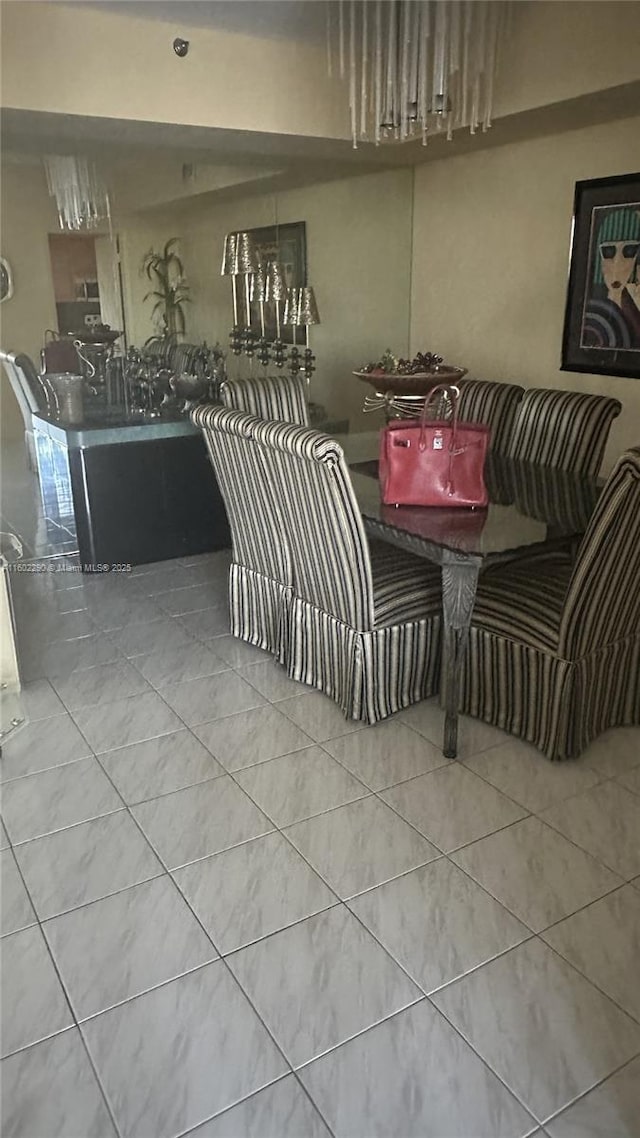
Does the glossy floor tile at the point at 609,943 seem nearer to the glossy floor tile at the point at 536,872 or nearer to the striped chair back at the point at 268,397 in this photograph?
the glossy floor tile at the point at 536,872

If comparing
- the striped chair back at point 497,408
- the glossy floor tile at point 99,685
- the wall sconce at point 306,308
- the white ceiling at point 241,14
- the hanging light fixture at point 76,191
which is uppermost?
the white ceiling at point 241,14

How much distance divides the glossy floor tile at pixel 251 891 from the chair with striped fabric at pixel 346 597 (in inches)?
28.2

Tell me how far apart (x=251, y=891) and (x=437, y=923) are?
0.46 m

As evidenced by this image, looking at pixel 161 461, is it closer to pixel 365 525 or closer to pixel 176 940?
pixel 365 525

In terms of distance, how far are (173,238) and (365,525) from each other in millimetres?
2186

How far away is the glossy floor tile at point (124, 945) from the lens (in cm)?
174

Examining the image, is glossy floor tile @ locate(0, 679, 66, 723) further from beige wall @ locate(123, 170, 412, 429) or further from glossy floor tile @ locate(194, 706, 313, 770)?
beige wall @ locate(123, 170, 412, 429)

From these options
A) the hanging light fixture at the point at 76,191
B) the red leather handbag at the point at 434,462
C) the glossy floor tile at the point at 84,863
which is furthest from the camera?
the hanging light fixture at the point at 76,191

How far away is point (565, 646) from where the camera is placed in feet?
7.88

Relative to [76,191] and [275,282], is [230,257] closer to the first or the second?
[275,282]

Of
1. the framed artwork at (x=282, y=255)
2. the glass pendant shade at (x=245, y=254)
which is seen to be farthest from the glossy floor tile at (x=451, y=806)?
the glass pendant shade at (x=245, y=254)

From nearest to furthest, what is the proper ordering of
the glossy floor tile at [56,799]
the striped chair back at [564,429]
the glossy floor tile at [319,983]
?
the glossy floor tile at [319,983]
the glossy floor tile at [56,799]
the striped chair back at [564,429]

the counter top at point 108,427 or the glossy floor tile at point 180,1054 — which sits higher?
the counter top at point 108,427

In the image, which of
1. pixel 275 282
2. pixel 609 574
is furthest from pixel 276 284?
pixel 609 574
